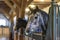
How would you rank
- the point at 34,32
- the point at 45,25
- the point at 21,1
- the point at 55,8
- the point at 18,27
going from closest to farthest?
the point at 55,8 → the point at 45,25 → the point at 34,32 → the point at 18,27 → the point at 21,1

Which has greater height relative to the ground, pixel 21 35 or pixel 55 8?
pixel 55 8

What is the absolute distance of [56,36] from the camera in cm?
253

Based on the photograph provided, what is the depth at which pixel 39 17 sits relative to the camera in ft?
10.5

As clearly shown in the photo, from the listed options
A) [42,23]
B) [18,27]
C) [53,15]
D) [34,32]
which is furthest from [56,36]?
[18,27]

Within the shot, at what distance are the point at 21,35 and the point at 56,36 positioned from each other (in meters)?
3.24

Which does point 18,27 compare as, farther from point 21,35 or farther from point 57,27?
point 57,27

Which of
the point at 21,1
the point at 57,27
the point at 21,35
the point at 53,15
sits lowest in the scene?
the point at 21,35

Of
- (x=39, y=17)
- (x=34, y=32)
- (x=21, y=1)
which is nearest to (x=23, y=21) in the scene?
(x=21, y=1)

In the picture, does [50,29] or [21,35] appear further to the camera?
[21,35]

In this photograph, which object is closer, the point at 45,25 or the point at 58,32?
the point at 58,32

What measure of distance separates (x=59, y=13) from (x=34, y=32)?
1162 mm

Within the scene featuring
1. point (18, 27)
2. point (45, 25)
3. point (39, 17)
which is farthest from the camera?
point (18, 27)

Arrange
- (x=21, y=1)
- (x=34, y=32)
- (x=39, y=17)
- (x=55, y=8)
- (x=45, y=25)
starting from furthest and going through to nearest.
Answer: (x=21, y=1)
(x=34, y=32)
(x=39, y=17)
(x=45, y=25)
(x=55, y=8)

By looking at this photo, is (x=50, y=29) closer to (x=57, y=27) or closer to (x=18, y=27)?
(x=57, y=27)
